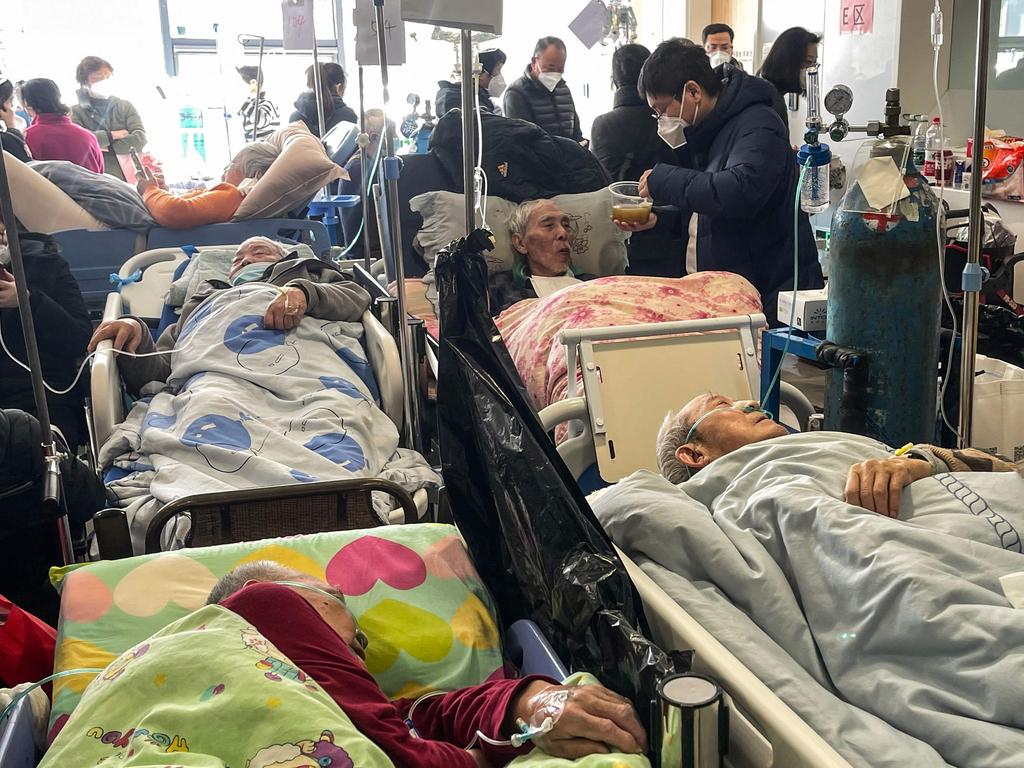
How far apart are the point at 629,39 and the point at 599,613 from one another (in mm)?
6598

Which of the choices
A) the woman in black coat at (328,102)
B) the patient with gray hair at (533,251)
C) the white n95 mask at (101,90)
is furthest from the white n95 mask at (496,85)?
the white n95 mask at (101,90)

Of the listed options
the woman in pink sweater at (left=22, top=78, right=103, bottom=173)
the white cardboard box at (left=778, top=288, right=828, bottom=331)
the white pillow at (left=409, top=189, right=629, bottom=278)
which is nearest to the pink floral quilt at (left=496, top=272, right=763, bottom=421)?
the white cardboard box at (left=778, top=288, right=828, bottom=331)

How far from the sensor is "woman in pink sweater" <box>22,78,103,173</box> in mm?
5324

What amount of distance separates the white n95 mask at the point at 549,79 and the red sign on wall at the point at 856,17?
2.14 metres

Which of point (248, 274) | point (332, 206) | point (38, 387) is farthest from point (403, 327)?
point (332, 206)

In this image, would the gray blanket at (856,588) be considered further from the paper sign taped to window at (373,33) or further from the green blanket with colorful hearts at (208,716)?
the paper sign taped to window at (373,33)

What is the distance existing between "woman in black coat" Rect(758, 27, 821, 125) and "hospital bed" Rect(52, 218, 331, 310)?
2.13m

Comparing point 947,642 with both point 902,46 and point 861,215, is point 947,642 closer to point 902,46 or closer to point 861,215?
point 861,215

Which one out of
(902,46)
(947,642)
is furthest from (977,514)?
(902,46)

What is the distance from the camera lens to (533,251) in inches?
147

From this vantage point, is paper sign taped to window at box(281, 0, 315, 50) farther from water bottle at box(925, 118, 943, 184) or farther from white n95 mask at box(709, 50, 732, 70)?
white n95 mask at box(709, 50, 732, 70)

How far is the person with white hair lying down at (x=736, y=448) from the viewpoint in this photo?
58.5 inches

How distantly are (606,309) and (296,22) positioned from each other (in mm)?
1971

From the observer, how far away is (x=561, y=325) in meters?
2.71
